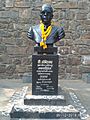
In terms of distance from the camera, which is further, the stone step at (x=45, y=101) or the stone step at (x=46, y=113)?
the stone step at (x=45, y=101)

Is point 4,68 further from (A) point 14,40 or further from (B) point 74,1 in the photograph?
(B) point 74,1

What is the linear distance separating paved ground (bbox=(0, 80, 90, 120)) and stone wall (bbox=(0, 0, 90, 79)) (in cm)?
58

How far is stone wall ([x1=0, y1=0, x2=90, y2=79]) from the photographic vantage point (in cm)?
932

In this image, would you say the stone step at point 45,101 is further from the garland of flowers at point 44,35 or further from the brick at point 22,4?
the brick at point 22,4

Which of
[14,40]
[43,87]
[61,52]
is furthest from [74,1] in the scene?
[43,87]

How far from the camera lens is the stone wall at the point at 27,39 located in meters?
9.32

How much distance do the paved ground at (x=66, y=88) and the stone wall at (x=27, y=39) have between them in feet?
1.90

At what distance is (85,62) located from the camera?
9.30 metres

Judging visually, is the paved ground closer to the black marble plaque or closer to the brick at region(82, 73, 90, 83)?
the brick at region(82, 73, 90, 83)

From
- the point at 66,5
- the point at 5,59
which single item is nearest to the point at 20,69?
the point at 5,59

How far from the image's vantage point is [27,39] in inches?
367

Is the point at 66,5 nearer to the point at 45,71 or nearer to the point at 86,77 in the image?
the point at 86,77

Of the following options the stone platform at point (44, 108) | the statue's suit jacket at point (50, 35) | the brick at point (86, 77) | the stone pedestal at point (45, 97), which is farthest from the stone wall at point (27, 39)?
the stone platform at point (44, 108)

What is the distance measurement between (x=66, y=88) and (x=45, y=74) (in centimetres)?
224
